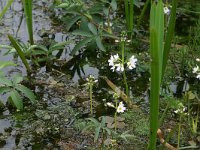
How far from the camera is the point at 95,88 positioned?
2.93m

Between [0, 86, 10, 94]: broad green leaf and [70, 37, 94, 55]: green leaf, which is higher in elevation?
[70, 37, 94, 55]: green leaf

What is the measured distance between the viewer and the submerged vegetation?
242 cm

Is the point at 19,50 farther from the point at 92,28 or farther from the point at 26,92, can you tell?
the point at 92,28

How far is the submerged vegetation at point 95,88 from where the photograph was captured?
7.92ft

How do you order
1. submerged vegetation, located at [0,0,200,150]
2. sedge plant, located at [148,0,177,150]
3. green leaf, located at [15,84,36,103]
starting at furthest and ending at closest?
green leaf, located at [15,84,36,103]
submerged vegetation, located at [0,0,200,150]
sedge plant, located at [148,0,177,150]

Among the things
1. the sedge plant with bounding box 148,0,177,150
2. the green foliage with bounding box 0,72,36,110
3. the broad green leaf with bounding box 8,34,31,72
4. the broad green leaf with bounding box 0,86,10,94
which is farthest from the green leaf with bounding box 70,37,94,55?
the sedge plant with bounding box 148,0,177,150

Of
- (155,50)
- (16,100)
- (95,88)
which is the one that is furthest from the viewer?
(95,88)

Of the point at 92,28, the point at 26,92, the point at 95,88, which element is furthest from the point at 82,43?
the point at 26,92

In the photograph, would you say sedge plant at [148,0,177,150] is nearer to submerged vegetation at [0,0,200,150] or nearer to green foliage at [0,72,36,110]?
submerged vegetation at [0,0,200,150]

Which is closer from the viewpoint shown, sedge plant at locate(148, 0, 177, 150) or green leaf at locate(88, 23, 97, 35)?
sedge plant at locate(148, 0, 177, 150)

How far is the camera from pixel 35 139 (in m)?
2.42

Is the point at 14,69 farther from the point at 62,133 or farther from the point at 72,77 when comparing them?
the point at 62,133

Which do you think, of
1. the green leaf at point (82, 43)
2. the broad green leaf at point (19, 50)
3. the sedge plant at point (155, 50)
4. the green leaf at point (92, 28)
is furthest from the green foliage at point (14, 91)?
the sedge plant at point (155, 50)

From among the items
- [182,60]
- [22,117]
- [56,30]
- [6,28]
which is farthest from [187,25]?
[22,117]
